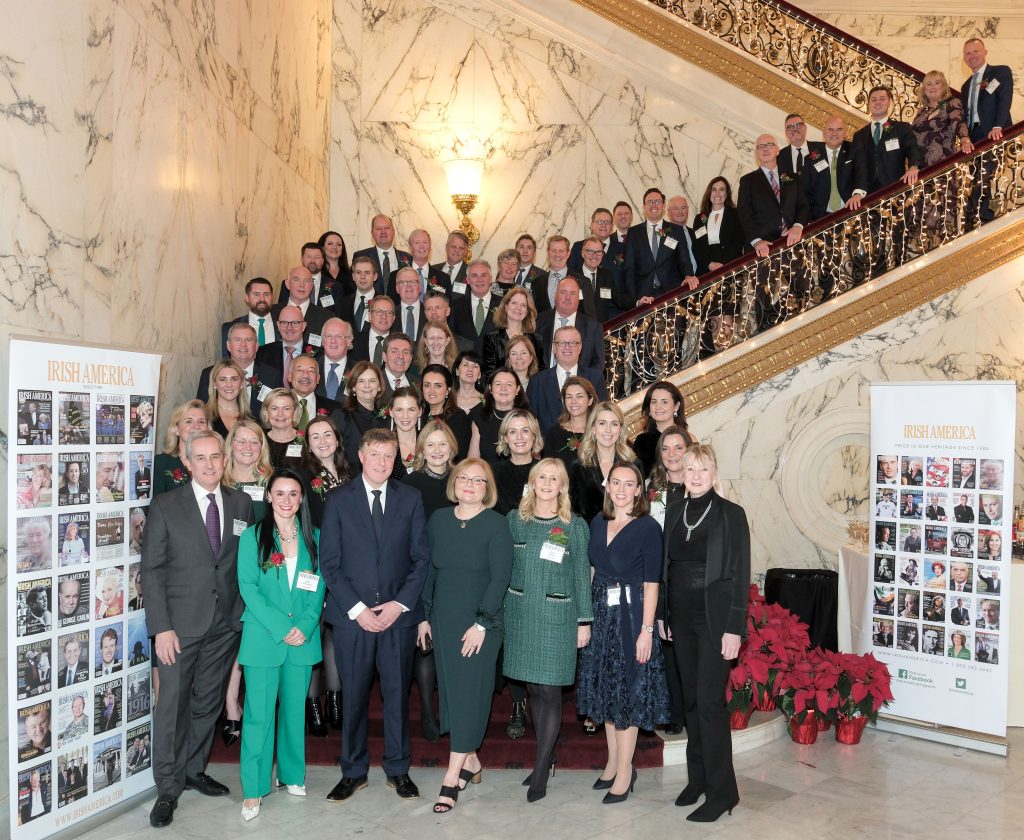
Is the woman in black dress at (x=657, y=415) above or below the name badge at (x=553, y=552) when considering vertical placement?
above

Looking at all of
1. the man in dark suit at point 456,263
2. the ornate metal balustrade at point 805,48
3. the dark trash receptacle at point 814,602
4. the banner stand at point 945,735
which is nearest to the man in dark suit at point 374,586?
the banner stand at point 945,735

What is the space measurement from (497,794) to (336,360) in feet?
10.4

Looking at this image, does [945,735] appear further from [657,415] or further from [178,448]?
[178,448]

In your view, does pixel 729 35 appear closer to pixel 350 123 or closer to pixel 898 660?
pixel 350 123

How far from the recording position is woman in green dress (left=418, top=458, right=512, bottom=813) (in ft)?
15.8

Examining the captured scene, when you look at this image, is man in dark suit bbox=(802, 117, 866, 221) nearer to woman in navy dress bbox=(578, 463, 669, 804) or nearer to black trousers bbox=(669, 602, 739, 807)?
woman in navy dress bbox=(578, 463, 669, 804)

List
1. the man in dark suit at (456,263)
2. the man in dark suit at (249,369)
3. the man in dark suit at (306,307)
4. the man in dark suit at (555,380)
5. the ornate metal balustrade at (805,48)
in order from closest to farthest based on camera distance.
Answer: the man in dark suit at (249,369), the man in dark suit at (555,380), the man in dark suit at (306,307), the man in dark suit at (456,263), the ornate metal balustrade at (805,48)

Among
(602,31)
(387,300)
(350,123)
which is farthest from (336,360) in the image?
(602,31)

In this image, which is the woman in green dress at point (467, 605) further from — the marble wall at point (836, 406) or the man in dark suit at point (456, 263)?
the man in dark suit at point (456, 263)

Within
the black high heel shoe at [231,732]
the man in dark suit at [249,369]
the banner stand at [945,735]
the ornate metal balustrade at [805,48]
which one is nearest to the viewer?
the black high heel shoe at [231,732]

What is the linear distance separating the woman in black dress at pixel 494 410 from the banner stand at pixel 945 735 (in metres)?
3.12

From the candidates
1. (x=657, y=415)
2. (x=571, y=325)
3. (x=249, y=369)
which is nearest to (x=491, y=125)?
(x=571, y=325)

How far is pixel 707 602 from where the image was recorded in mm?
4688

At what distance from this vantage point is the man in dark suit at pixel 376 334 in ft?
23.5
